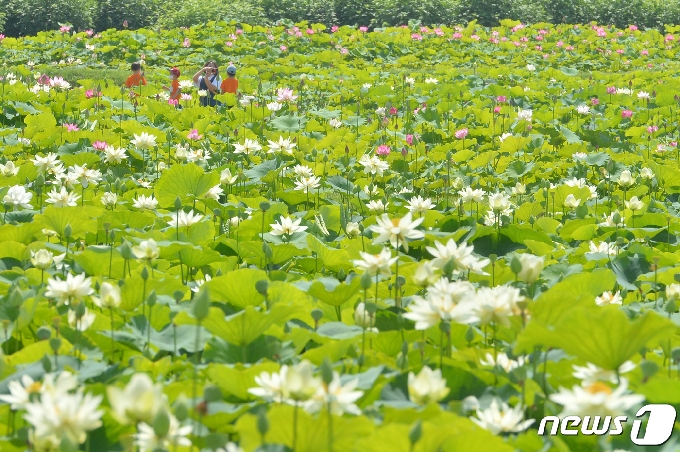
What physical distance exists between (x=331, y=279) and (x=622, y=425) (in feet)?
3.82

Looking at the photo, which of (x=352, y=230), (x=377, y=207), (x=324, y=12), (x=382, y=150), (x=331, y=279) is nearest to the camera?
(x=331, y=279)

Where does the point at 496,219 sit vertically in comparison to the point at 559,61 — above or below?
above

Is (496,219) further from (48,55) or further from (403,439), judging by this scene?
(48,55)

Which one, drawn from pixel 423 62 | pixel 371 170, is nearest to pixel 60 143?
pixel 371 170

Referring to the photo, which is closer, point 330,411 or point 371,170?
point 330,411

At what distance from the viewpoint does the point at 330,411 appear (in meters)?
1.38

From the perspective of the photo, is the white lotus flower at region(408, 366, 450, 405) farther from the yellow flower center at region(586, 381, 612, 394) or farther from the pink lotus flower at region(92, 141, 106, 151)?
the pink lotus flower at region(92, 141, 106, 151)

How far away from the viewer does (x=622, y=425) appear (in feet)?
4.89

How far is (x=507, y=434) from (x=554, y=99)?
21.5 ft

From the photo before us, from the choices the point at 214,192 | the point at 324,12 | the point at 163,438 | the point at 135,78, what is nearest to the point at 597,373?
the point at 163,438

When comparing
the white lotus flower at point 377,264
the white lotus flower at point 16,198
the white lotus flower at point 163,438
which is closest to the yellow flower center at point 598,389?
the white lotus flower at point 163,438

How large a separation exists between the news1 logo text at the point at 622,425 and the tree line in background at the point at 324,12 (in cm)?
1543

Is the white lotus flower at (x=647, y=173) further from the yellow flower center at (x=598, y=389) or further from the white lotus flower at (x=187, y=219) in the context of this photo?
the yellow flower center at (x=598, y=389)

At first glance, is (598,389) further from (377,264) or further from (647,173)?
(647,173)
